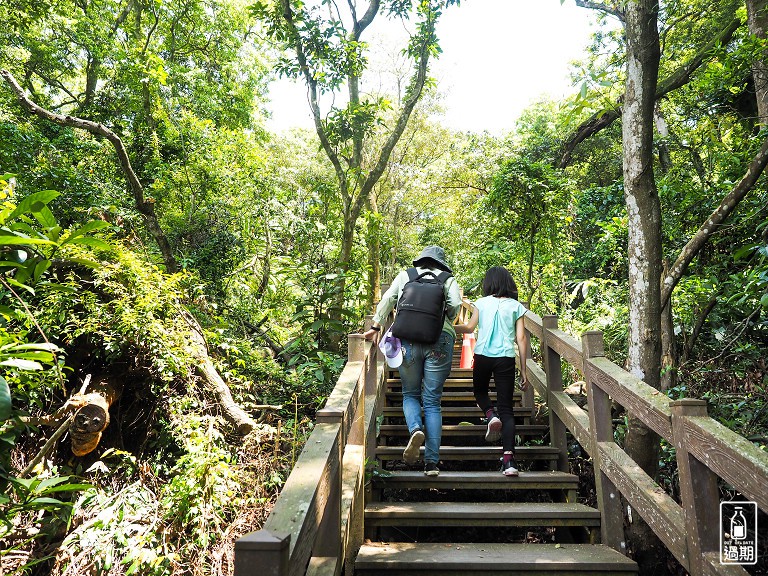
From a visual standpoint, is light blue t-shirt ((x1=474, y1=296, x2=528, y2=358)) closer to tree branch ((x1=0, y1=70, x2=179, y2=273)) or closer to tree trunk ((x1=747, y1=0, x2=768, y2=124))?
tree trunk ((x1=747, y1=0, x2=768, y2=124))

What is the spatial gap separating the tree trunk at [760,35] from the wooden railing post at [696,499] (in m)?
4.13

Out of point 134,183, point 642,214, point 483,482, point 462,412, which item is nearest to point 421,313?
point 483,482

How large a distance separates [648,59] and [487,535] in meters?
3.67

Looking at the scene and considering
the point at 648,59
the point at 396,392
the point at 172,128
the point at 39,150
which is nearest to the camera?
the point at 648,59

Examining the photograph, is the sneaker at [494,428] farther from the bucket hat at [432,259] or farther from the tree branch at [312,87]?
the tree branch at [312,87]

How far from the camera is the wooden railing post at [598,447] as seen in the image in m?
3.26

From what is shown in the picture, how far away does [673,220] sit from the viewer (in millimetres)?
7027

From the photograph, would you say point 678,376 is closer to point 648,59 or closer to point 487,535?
point 487,535

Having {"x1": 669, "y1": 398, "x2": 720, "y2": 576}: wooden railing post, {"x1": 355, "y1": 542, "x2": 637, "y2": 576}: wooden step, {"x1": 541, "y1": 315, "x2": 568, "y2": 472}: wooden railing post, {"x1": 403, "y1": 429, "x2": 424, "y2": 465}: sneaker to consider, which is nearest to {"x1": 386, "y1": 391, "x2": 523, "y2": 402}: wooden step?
{"x1": 541, "y1": 315, "x2": 568, "y2": 472}: wooden railing post

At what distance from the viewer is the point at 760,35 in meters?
5.48

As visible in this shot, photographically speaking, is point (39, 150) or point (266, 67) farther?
point (266, 67)

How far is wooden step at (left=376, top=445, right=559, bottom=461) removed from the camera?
4309mm

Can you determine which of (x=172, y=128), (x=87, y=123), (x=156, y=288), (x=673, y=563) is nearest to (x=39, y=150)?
(x=172, y=128)

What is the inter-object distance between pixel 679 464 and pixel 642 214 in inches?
76.0
